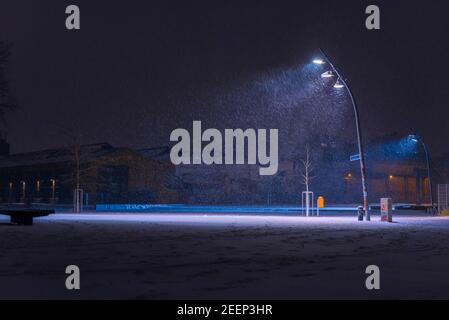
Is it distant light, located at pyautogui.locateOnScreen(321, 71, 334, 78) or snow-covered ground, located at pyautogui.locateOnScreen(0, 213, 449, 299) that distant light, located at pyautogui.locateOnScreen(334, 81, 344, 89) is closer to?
distant light, located at pyautogui.locateOnScreen(321, 71, 334, 78)

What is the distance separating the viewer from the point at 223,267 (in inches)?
435

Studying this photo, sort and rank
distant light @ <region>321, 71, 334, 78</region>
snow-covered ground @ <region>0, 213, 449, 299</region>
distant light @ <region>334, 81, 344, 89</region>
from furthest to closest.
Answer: distant light @ <region>334, 81, 344, 89</region> < distant light @ <region>321, 71, 334, 78</region> < snow-covered ground @ <region>0, 213, 449, 299</region>

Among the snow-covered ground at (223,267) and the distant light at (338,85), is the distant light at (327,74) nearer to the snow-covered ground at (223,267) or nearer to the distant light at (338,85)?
the distant light at (338,85)

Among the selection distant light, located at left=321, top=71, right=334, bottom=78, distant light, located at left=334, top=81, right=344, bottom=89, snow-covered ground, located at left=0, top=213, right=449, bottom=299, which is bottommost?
snow-covered ground, located at left=0, top=213, right=449, bottom=299

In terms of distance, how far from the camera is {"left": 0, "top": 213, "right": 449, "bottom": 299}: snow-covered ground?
8.41m

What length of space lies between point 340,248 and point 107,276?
286 inches

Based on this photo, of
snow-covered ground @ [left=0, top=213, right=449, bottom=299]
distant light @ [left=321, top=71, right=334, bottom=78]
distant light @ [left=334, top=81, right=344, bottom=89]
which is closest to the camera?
snow-covered ground @ [left=0, top=213, right=449, bottom=299]

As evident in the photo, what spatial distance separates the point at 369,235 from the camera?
65.2ft

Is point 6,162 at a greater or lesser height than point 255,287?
greater

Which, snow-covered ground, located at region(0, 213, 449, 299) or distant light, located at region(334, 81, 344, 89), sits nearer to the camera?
snow-covered ground, located at region(0, 213, 449, 299)

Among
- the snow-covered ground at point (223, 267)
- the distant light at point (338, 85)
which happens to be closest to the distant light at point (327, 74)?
the distant light at point (338, 85)

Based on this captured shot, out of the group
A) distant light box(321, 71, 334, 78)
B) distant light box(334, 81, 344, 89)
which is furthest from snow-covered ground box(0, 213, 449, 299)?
distant light box(321, 71, 334, 78)

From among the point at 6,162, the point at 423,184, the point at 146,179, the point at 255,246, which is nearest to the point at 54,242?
the point at 255,246
